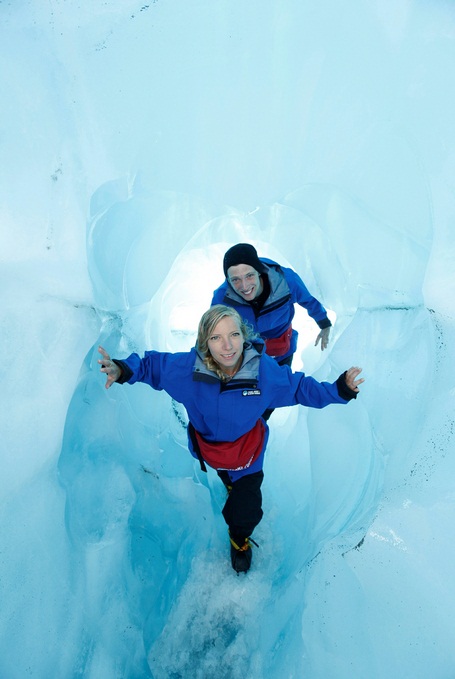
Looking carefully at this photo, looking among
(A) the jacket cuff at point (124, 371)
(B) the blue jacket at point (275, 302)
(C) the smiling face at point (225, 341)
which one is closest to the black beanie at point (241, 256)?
(B) the blue jacket at point (275, 302)

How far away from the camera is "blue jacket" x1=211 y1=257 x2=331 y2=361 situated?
2.13m

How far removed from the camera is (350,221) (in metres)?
2.37

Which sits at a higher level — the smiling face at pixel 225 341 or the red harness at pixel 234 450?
the smiling face at pixel 225 341

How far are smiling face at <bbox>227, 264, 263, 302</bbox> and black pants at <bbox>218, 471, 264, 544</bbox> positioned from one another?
2.49 feet

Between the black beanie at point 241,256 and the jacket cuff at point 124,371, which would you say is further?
the black beanie at point 241,256

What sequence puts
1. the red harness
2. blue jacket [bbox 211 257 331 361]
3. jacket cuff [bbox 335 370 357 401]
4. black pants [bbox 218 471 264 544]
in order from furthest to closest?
blue jacket [bbox 211 257 331 361], black pants [bbox 218 471 264 544], the red harness, jacket cuff [bbox 335 370 357 401]

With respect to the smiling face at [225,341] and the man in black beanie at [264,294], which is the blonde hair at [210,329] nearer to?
the smiling face at [225,341]

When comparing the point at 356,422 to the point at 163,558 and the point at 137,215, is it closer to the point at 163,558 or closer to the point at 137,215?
the point at 163,558

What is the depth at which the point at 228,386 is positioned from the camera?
1682 millimetres

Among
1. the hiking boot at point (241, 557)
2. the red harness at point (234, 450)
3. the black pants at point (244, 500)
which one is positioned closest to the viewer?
the red harness at point (234, 450)

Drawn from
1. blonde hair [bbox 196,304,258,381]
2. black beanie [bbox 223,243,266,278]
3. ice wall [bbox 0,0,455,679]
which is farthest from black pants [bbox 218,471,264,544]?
black beanie [bbox 223,243,266,278]

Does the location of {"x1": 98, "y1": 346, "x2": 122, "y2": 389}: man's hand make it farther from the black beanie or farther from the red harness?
the black beanie

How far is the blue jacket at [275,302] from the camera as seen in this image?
84.0 inches

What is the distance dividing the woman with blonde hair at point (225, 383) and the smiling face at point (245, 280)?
29cm
